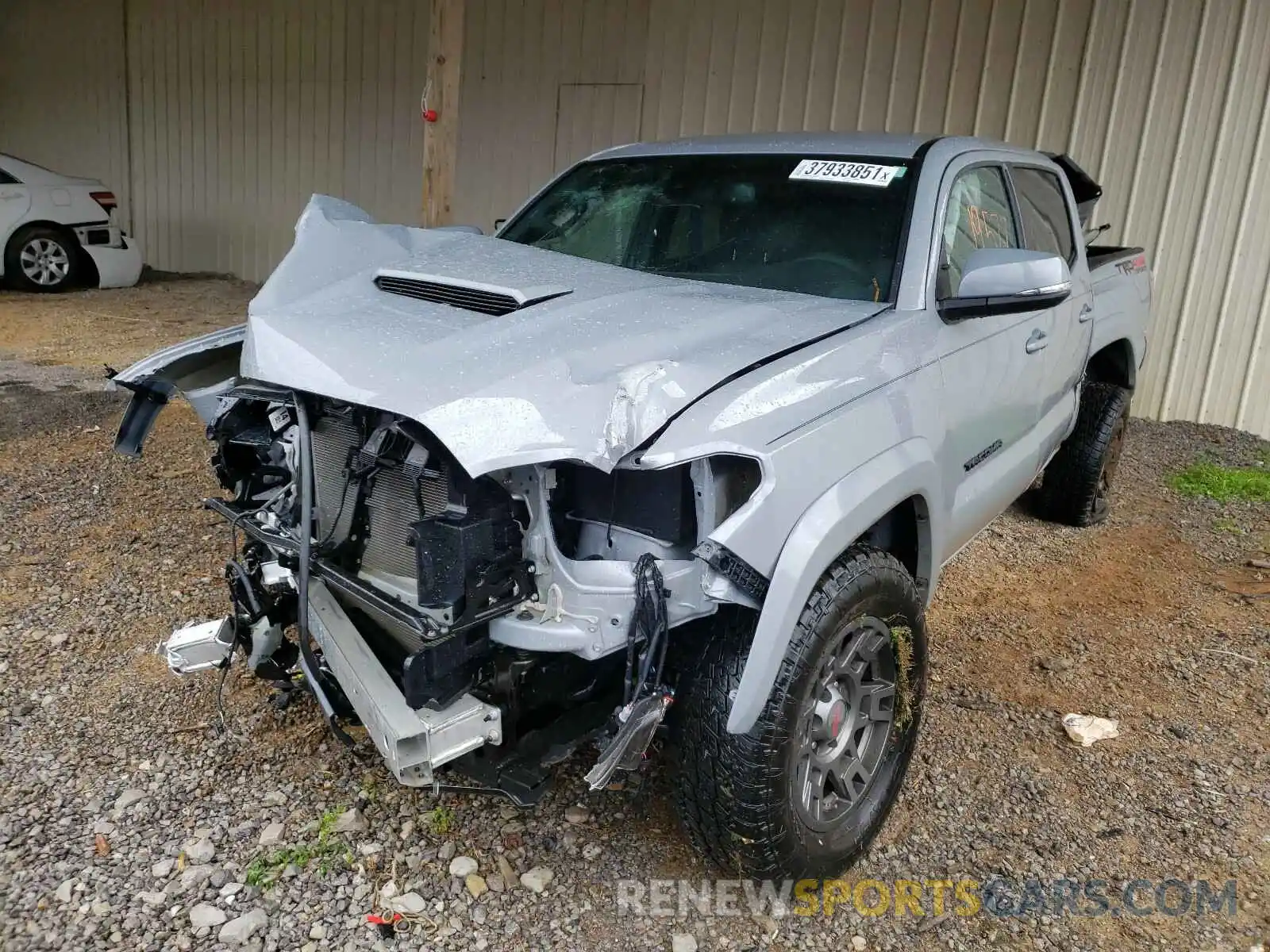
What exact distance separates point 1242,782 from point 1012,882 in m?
1.04

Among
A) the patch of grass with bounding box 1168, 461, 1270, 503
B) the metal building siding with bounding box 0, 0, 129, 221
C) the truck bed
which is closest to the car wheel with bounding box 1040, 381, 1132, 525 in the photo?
the truck bed

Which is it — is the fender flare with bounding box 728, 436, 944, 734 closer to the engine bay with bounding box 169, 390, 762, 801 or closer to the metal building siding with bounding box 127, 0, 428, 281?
the engine bay with bounding box 169, 390, 762, 801

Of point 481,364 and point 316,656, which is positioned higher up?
point 481,364

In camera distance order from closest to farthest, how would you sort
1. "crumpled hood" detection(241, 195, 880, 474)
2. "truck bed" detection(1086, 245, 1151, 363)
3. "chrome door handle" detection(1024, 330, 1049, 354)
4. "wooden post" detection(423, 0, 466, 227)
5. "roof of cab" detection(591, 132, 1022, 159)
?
"crumpled hood" detection(241, 195, 880, 474) < "roof of cab" detection(591, 132, 1022, 159) < "chrome door handle" detection(1024, 330, 1049, 354) < "truck bed" detection(1086, 245, 1151, 363) < "wooden post" detection(423, 0, 466, 227)

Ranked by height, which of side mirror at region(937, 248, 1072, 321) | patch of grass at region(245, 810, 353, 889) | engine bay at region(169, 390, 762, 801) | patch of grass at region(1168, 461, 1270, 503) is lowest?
patch of grass at region(245, 810, 353, 889)

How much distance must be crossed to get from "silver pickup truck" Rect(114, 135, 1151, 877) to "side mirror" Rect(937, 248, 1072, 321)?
0.01m

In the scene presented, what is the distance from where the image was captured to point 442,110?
19.6 ft

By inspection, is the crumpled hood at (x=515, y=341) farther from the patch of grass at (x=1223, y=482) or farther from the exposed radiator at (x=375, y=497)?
the patch of grass at (x=1223, y=482)

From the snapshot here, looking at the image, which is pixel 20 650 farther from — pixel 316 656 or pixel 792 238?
pixel 792 238

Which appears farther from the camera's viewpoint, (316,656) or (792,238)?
(792,238)

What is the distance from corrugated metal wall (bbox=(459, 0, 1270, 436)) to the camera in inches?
263

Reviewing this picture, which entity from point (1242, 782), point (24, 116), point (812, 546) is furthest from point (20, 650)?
point (24, 116)

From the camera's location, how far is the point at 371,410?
2428 mm

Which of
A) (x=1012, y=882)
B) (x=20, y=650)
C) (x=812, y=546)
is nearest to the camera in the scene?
(x=812, y=546)
